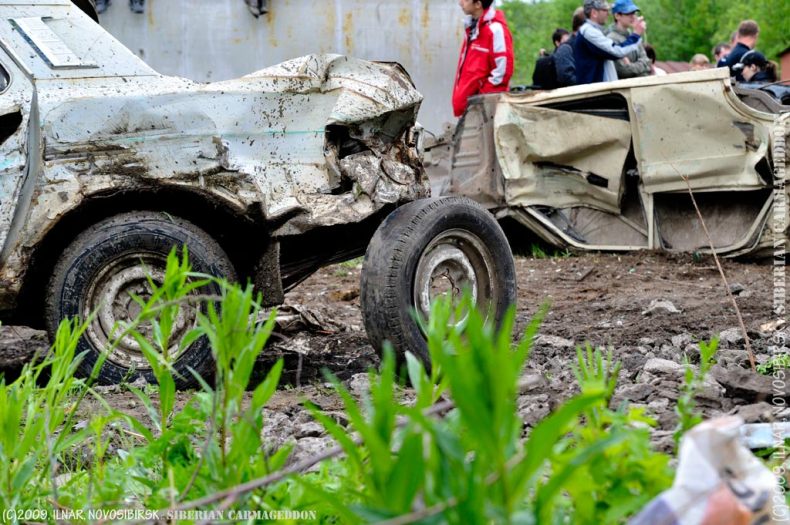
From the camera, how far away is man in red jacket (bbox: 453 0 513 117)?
953cm

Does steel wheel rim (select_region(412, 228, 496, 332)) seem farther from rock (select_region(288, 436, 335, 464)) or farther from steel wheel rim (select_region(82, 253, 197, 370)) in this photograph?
rock (select_region(288, 436, 335, 464))

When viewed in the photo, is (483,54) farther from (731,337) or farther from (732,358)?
(732,358)

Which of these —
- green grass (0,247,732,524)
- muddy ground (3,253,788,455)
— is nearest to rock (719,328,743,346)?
muddy ground (3,253,788,455)

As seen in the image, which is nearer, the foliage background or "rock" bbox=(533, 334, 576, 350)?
"rock" bbox=(533, 334, 576, 350)

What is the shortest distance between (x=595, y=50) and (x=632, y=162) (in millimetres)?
1323

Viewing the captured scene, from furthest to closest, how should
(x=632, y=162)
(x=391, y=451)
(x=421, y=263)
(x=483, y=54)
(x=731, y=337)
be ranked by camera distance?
(x=483, y=54)
(x=632, y=162)
(x=731, y=337)
(x=421, y=263)
(x=391, y=451)

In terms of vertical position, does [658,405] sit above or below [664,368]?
above

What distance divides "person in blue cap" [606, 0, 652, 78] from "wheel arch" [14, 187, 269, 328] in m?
6.31

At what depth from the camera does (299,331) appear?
651 centimetres

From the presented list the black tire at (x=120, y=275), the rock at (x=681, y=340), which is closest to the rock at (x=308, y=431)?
the black tire at (x=120, y=275)

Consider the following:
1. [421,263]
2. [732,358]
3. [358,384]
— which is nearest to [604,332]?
[732,358]

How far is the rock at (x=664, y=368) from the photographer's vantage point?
4480mm

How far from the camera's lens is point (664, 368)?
4.58m

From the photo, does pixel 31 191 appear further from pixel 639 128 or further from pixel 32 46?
pixel 639 128
